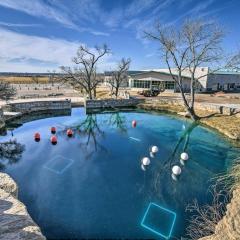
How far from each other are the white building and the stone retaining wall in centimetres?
2120

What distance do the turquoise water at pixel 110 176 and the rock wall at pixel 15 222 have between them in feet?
5.83

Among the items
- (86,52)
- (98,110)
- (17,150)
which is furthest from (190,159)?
(86,52)

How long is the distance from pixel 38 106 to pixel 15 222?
2674cm

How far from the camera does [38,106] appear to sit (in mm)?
31969

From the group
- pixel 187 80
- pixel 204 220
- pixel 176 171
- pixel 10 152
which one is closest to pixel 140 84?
pixel 187 80

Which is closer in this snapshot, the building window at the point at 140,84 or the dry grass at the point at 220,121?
the dry grass at the point at 220,121

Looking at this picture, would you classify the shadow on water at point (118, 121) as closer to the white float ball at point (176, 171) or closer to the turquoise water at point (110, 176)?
the turquoise water at point (110, 176)

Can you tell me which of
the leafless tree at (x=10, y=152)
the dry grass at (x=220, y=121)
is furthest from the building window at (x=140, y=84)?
the leafless tree at (x=10, y=152)

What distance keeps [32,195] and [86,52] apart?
91.7 ft

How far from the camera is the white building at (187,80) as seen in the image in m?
47.1

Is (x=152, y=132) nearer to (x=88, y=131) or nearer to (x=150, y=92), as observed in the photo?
(x=88, y=131)

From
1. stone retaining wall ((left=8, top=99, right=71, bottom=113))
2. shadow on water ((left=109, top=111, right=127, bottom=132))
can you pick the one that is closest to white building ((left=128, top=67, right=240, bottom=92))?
shadow on water ((left=109, top=111, right=127, bottom=132))

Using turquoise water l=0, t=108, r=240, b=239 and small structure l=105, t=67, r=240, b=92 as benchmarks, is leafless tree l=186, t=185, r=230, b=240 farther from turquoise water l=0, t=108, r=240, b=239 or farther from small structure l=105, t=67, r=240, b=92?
small structure l=105, t=67, r=240, b=92

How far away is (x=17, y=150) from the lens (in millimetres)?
17766
